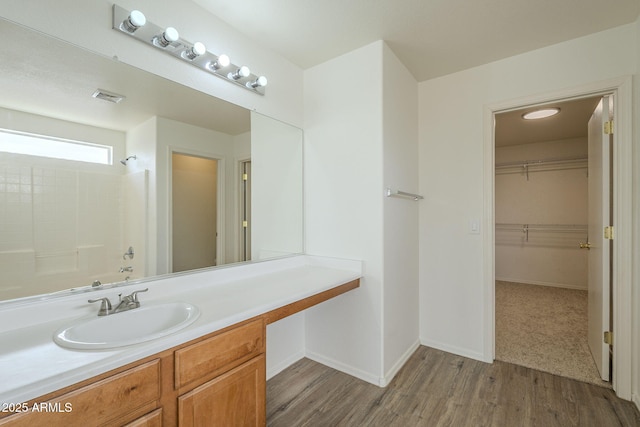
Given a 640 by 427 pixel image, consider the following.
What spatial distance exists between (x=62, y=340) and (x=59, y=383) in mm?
240

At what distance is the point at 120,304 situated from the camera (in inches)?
49.2

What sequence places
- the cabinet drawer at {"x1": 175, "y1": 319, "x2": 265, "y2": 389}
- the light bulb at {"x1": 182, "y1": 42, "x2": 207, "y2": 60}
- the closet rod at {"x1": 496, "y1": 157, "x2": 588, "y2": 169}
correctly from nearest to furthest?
the cabinet drawer at {"x1": 175, "y1": 319, "x2": 265, "y2": 389}
the light bulb at {"x1": 182, "y1": 42, "x2": 207, "y2": 60}
the closet rod at {"x1": 496, "y1": 157, "x2": 588, "y2": 169}

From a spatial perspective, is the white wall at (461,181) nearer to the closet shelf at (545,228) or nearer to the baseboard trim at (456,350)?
the baseboard trim at (456,350)

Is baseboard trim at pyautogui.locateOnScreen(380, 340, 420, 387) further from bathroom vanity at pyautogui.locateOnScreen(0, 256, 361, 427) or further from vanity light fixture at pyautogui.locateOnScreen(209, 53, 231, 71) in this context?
vanity light fixture at pyautogui.locateOnScreen(209, 53, 231, 71)

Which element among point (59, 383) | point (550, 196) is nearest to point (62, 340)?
point (59, 383)

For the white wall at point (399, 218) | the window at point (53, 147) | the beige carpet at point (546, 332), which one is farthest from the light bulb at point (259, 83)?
the beige carpet at point (546, 332)

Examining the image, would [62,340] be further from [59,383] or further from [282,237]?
[282,237]

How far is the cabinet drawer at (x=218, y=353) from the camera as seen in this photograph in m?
1.04

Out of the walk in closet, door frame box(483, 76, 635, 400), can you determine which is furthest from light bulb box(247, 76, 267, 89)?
the walk in closet

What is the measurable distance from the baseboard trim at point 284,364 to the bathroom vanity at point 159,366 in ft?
2.81

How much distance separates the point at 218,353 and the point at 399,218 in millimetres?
1601

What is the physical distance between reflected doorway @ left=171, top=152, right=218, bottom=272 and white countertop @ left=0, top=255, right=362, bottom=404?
4.2 inches

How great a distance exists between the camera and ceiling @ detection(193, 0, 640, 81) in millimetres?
1688

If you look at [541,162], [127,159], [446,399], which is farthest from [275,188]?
[541,162]
